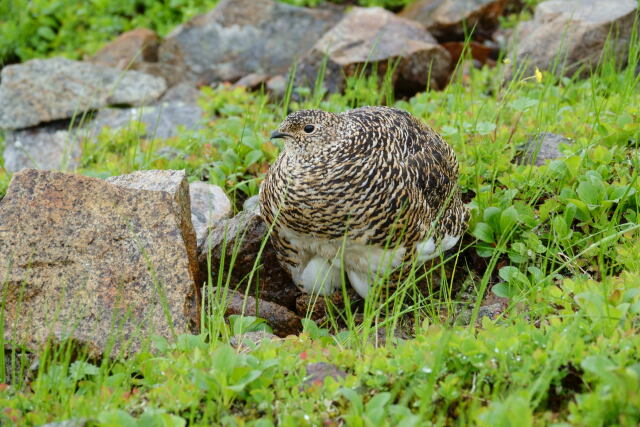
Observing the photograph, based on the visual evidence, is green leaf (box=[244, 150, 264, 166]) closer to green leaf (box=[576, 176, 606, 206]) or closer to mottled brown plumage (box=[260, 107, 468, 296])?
mottled brown plumage (box=[260, 107, 468, 296])

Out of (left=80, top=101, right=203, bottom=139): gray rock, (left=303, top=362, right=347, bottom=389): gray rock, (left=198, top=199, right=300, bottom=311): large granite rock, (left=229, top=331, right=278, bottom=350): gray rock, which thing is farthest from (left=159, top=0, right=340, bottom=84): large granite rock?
(left=303, top=362, right=347, bottom=389): gray rock

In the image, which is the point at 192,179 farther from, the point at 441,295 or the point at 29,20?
the point at 29,20

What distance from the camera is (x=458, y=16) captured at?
7.99 m

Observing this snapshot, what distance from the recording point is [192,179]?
4.92 metres

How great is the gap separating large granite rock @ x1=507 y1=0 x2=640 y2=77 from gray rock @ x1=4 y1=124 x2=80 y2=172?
3650 mm

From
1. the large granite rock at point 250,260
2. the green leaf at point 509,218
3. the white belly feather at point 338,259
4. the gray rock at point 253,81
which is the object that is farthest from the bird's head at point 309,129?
the gray rock at point 253,81

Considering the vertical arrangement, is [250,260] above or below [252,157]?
below

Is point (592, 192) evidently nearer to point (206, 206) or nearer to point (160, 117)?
point (206, 206)

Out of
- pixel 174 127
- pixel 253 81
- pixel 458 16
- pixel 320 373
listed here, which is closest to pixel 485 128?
pixel 320 373

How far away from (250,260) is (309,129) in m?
0.83

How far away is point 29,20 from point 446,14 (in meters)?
4.74

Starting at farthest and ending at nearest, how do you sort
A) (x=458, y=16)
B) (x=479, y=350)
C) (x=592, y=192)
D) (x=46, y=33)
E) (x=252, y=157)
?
1. (x=46, y=33)
2. (x=458, y=16)
3. (x=252, y=157)
4. (x=592, y=192)
5. (x=479, y=350)

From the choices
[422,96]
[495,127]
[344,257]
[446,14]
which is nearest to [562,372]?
[344,257]

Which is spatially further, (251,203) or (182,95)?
(182,95)
